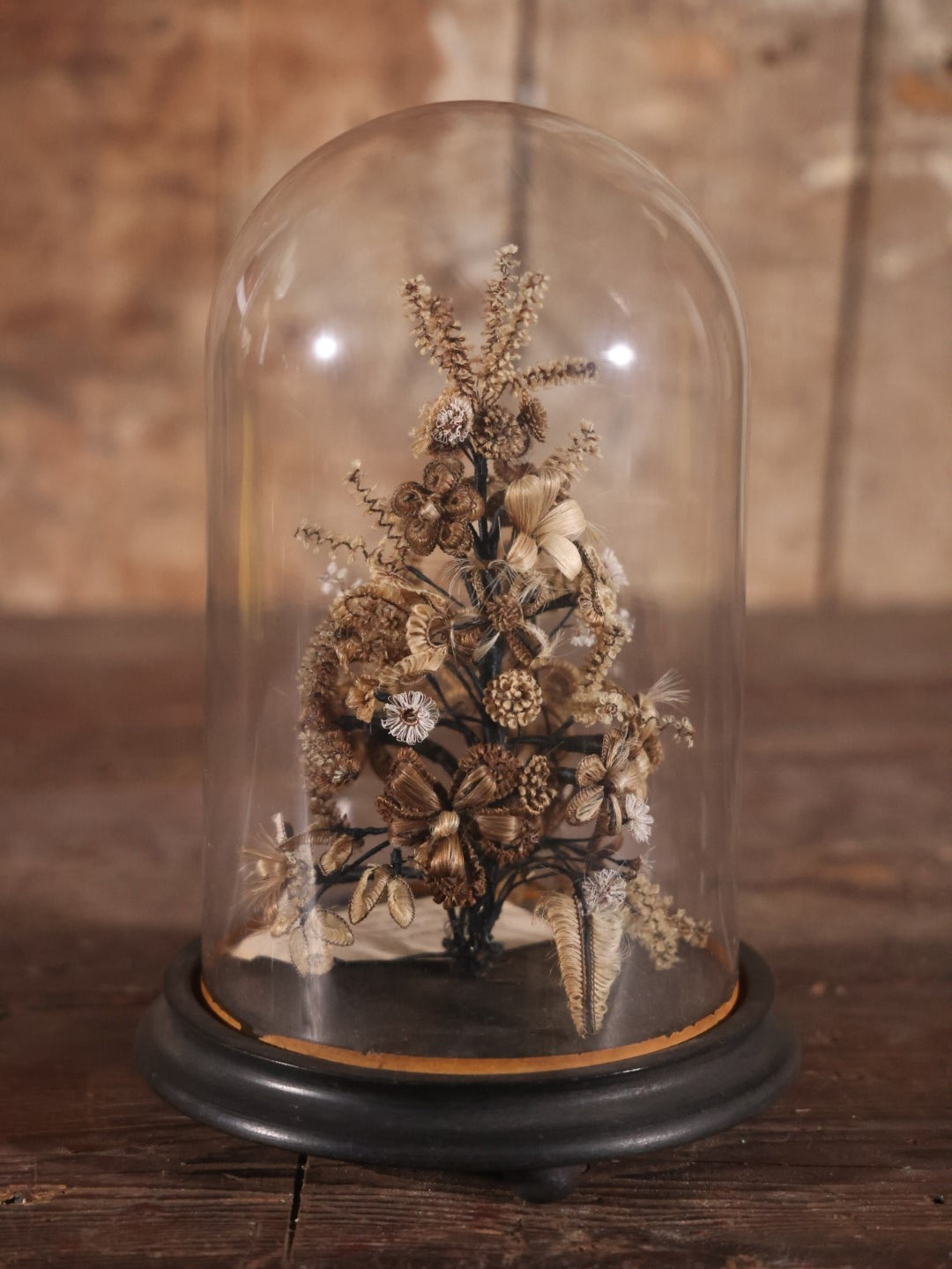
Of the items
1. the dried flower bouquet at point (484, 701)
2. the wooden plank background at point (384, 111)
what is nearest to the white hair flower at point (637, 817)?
the dried flower bouquet at point (484, 701)

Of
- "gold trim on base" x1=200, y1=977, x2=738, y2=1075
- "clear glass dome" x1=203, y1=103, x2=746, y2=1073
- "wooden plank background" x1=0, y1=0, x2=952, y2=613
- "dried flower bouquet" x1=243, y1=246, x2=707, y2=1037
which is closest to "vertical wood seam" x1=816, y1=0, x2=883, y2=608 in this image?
"wooden plank background" x1=0, y1=0, x2=952, y2=613

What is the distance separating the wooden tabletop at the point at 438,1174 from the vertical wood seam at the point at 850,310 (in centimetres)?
33

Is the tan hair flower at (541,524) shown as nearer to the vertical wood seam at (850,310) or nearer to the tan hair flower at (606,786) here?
the tan hair flower at (606,786)

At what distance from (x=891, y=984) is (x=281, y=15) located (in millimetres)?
1625

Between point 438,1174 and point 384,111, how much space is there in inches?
67.4

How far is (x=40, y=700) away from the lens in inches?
79.6

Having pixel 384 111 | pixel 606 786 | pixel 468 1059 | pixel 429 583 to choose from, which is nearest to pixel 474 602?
pixel 429 583

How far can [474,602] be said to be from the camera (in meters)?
0.92

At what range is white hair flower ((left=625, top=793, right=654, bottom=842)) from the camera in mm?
925

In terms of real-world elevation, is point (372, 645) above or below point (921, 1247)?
above

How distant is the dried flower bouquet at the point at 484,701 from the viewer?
899 millimetres

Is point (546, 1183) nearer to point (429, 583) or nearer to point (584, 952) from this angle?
point (584, 952)

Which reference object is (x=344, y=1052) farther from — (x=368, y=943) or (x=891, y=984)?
(x=891, y=984)

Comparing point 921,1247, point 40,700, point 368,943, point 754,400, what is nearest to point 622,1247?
point 921,1247
